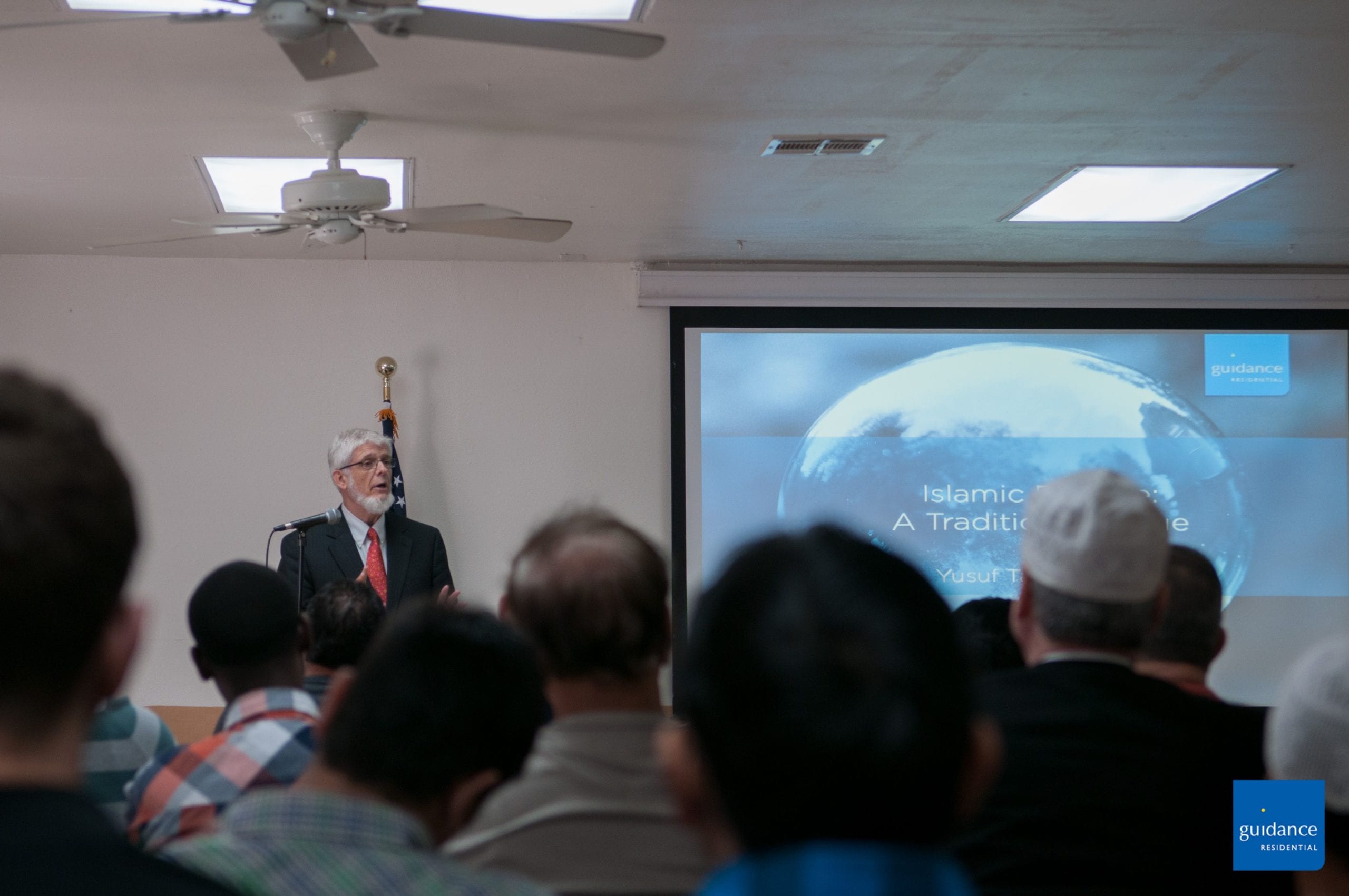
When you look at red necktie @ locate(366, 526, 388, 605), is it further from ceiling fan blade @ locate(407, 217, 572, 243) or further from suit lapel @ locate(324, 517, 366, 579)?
ceiling fan blade @ locate(407, 217, 572, 243)

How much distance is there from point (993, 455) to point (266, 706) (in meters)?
4.93

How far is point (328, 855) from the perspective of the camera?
0.94m

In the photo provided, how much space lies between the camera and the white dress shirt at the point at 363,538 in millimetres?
5352

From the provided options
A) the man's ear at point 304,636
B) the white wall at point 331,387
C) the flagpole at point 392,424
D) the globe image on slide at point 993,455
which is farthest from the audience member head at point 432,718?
the globe image on slide at point 993,455

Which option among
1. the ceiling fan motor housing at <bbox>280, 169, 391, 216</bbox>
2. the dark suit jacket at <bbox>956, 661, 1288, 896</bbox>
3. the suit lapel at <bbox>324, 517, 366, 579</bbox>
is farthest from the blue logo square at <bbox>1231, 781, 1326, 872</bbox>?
the suit lapel at <bbox>324, 517, 366, 579</bbox>

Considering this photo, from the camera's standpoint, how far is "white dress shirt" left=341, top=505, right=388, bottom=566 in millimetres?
5352

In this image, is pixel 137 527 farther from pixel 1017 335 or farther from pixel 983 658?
pixel 1017 335

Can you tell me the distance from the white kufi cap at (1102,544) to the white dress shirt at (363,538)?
13.4 ft

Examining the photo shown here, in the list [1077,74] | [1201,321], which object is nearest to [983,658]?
[1077,74]

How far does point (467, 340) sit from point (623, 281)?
853 millimetres

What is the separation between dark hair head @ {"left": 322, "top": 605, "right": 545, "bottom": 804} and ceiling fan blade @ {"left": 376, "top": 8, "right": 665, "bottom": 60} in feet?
6.01

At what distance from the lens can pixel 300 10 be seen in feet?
8.68

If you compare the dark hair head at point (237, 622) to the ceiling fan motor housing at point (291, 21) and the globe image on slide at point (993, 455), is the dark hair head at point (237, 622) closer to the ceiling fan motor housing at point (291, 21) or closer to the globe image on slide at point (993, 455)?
the ceiling fan motor housing at point (291, 21)

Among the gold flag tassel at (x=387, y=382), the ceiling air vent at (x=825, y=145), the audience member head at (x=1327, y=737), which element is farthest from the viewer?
the gold flag tassel at (x=387, y=382)
